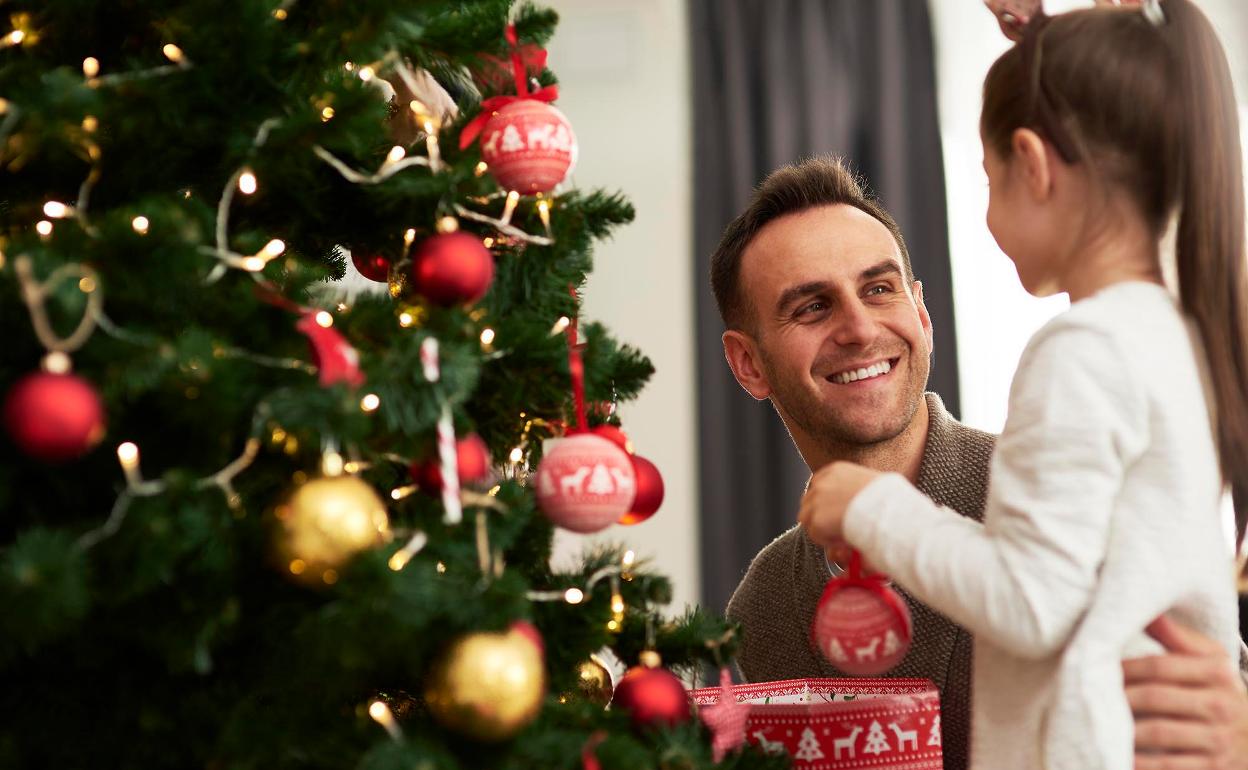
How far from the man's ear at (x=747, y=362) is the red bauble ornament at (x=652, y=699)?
0.91 meters

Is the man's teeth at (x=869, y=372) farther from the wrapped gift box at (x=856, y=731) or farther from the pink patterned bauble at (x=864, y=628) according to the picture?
the pink patterned bauble at (x=864, y=628)

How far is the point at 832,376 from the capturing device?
152cm

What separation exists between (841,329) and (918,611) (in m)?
0.39

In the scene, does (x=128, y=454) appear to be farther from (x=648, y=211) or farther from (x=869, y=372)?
(x=648, y=211)

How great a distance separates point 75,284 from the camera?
0.59 meters

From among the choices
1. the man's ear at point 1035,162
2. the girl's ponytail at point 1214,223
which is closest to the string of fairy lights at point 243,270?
the man's ear at point 1035,162

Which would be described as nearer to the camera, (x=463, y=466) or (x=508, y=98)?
(x=463, y=466)

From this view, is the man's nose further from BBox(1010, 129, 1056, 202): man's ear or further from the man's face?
BBox(1010, 129, 1056, 202): man's ear

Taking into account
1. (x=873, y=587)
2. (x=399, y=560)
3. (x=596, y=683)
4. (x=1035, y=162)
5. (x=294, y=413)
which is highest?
(x=1035, y=162)

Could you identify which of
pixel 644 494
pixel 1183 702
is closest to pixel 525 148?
pixel 644 494

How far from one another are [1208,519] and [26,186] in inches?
34.8

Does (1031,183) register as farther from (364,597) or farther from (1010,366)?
(1010,366)

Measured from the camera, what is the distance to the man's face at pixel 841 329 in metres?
1.50

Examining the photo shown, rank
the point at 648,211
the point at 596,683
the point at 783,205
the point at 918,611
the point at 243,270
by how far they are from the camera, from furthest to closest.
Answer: the point at 648,211
the point at 783,205
the point at 918,611
the point at 596,683
the point at 243,270
